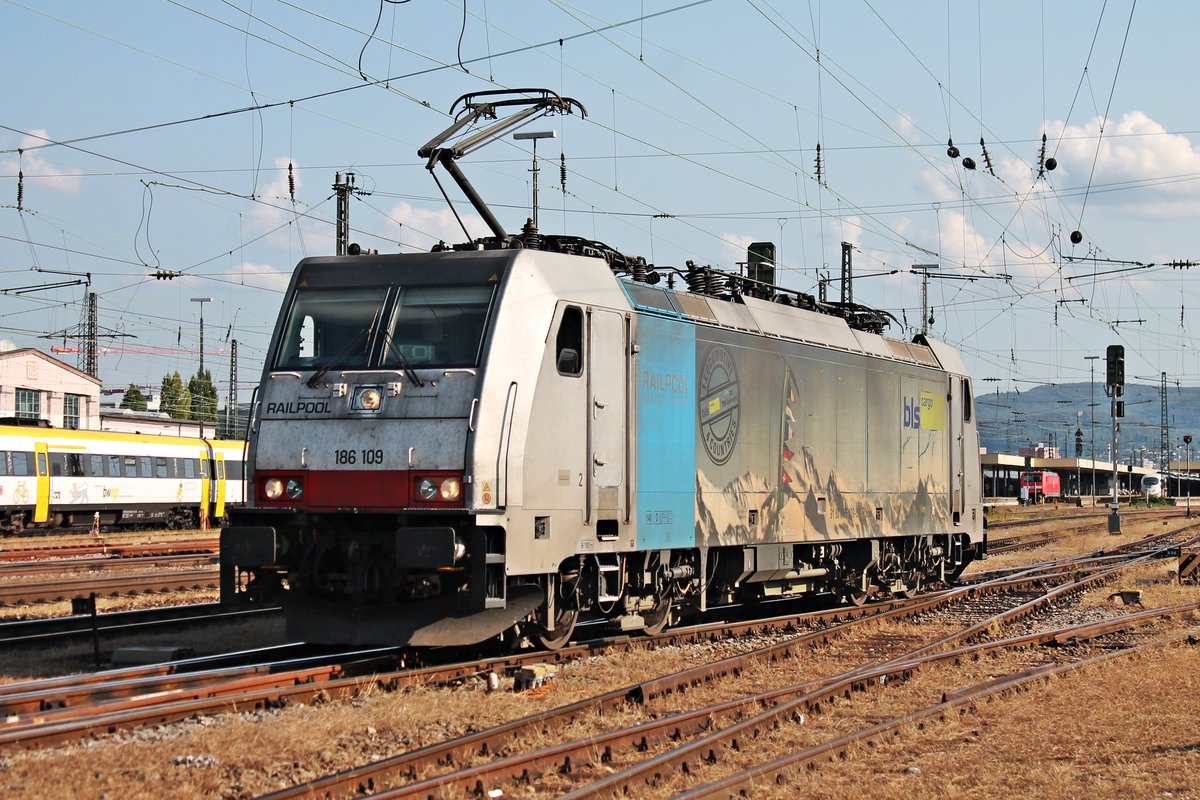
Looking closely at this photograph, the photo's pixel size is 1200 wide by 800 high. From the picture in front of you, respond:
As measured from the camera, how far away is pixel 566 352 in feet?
39.3

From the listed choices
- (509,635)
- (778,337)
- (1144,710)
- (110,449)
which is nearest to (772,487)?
(778,337)

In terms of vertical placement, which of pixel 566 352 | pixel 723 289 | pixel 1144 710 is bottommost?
pixel 1144 710

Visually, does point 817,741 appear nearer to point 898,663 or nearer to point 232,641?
point 898,663

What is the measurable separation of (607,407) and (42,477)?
3088 centimetres

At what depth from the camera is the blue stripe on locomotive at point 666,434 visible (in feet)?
42.8

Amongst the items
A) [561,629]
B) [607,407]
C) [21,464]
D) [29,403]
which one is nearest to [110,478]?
[21,464]

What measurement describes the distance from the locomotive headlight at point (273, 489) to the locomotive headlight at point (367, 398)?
3.31ft

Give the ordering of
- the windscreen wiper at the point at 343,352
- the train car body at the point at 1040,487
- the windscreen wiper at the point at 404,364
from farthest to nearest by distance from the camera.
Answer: the train car body at the point at 1040,487
the windscreen wiper at the point at 343,352
the windscreen wiper at the point at 404,364

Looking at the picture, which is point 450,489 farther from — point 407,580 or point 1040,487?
point 1040,487

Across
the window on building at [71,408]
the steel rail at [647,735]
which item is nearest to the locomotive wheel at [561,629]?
the steel rail at [647,735]

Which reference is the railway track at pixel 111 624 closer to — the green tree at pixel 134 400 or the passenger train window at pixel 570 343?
the passenger train window at pixel 570 343

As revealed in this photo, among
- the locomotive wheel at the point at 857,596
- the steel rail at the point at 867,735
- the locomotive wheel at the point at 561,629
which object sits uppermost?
the locomotive wheel at the point at 561,629

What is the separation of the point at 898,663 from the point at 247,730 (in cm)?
674

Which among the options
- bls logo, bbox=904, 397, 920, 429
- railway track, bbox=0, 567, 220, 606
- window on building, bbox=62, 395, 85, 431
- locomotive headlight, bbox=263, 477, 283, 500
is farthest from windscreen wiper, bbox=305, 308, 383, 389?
window on building, bbox=62, 395, 85, 431
